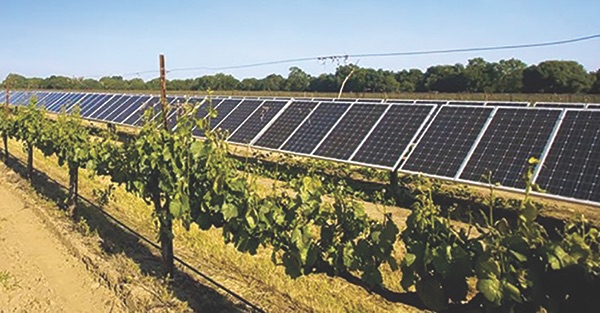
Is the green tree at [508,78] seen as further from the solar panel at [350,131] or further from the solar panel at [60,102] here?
the solar panel at [350,131]

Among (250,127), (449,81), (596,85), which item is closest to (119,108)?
(250,127)

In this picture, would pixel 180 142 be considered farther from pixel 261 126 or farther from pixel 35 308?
pixel 261 126

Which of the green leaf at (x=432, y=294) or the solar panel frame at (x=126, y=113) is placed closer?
the green leaf at (x=432, y=294)

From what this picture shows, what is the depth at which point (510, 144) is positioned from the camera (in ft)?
38.8

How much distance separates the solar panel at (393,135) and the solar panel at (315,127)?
1839 mm

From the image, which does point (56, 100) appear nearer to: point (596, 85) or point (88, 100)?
point (88, 100)

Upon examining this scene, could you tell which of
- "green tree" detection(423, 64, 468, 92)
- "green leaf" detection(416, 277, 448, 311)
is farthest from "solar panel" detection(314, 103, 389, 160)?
"green tree" detection(423, 64, 468, 92)

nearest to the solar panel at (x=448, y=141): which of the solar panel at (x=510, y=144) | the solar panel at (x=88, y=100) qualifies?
the solar panel at (x=510, y=144)

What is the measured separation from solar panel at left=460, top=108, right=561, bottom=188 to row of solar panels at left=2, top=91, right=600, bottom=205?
0.07 ft

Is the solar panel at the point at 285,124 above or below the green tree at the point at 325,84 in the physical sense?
below

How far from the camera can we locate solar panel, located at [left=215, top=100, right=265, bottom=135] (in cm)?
1931

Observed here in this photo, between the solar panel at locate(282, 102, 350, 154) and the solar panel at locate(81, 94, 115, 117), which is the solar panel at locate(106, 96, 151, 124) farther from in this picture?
the solar panel at locate(282, 102, 350, 154)

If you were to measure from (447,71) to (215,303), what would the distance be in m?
87.0

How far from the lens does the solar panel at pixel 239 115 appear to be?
19312 millimetres
